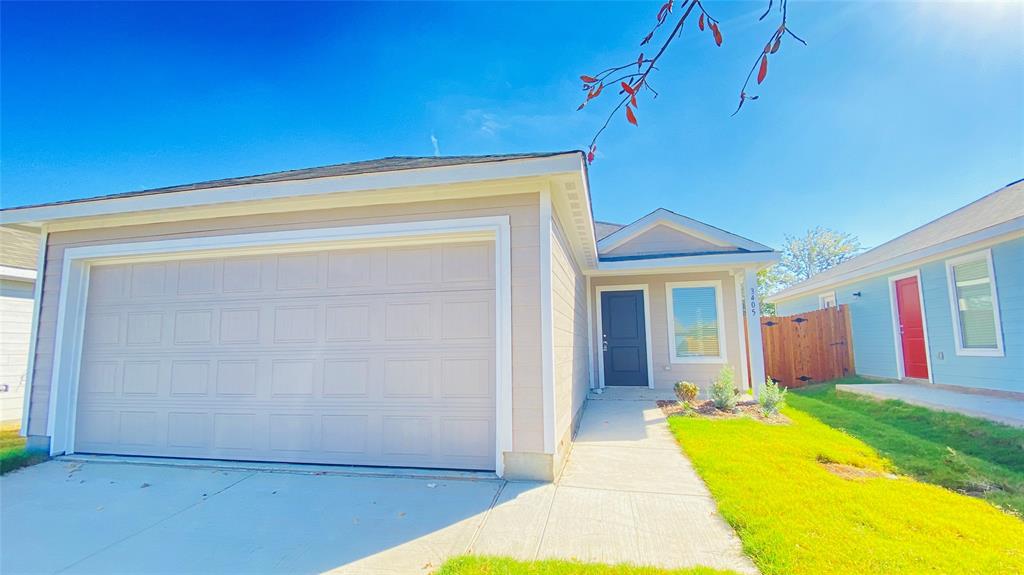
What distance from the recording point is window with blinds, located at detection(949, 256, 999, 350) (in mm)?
6980

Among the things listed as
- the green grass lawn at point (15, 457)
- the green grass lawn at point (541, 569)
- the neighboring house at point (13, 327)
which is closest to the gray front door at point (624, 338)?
the green grass lawn at point (541, 569)

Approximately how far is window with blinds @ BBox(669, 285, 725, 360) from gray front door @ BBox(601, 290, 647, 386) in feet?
Answer: 2.18

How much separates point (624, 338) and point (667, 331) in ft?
2.90

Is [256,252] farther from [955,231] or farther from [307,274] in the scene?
[955,231]

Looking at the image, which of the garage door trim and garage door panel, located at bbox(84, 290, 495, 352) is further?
garage door panel, located at bbox(84, 290, 495, 352)

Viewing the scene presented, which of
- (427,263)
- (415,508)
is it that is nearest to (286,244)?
(427,263)

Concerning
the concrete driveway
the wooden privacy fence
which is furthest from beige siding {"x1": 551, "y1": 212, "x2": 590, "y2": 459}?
the wooden privacy fence

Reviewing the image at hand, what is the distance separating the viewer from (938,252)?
767 cm

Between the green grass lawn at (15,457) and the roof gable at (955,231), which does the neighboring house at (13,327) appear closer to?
the green grass lawn at (15,457)

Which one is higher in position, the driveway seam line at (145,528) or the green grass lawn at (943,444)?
the green grass lawn at (943,444)

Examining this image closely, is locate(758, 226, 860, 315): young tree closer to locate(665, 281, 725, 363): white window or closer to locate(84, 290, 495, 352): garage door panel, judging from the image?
locate(665, 281, 725, 363): white window

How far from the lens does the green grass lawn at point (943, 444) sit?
12.0 feet

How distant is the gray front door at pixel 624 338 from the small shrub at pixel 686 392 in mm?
1472

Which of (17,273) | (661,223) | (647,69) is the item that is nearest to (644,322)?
(661,223)
